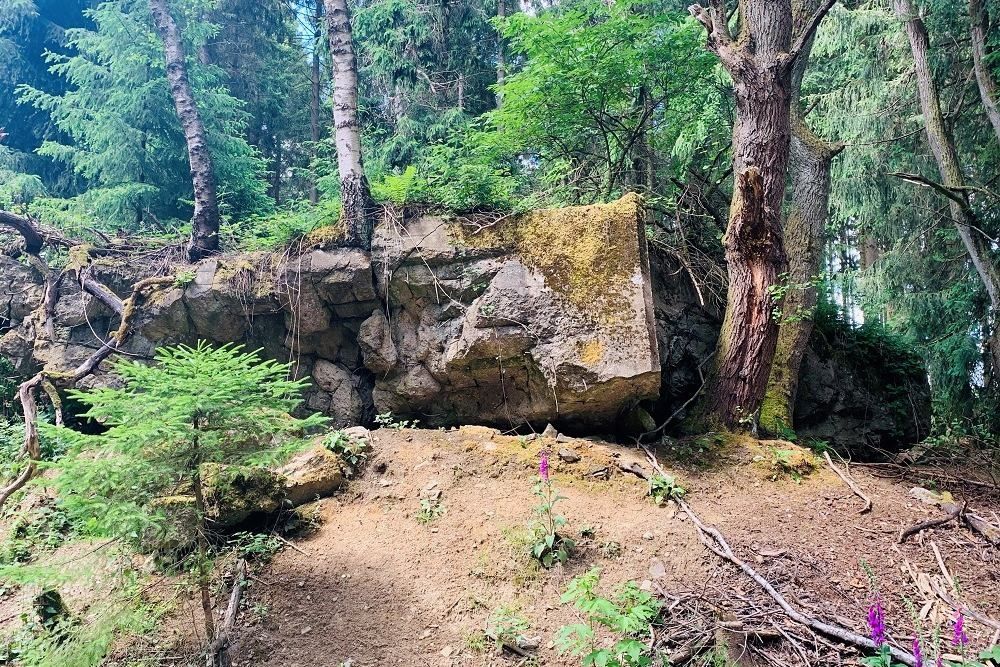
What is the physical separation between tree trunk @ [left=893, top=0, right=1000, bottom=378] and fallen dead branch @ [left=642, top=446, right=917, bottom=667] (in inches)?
216

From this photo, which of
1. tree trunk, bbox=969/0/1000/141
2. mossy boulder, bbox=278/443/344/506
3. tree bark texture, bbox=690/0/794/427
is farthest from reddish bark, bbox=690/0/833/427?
mossy boulder, bbox=278/443/344/506

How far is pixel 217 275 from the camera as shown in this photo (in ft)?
22.7

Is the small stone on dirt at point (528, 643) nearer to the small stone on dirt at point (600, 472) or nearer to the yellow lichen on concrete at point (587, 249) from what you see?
the small stone on dirt at point (600, 472)

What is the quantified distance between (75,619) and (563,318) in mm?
4293

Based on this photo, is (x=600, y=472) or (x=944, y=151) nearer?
(x=600, y=472)

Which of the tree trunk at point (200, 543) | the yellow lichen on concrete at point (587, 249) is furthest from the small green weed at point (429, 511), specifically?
the yellow lichen on concrete at point (587, 249)

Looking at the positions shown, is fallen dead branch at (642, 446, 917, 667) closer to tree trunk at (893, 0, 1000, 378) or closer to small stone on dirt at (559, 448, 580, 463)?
small stone on dirt at (559, 448, 580, 463)

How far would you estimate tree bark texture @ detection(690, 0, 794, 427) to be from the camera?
212 inches

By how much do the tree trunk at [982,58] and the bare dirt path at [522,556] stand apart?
16.7 feet

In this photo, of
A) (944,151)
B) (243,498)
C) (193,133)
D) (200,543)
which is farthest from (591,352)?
(193,133)

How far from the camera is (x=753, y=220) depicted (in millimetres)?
5340

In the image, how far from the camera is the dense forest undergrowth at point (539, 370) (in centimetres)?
316

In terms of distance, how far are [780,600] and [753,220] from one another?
3.51 metres

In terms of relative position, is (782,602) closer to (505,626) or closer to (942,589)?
(942,589)
